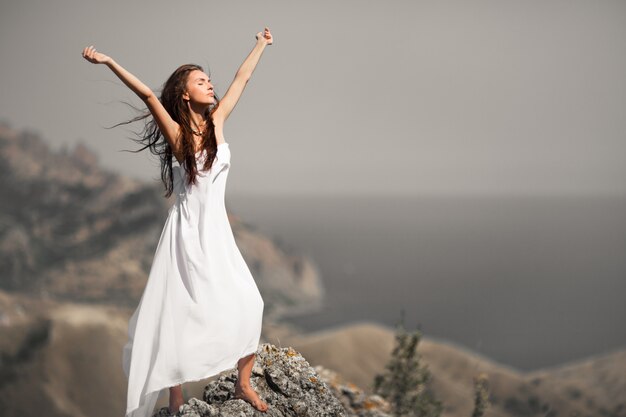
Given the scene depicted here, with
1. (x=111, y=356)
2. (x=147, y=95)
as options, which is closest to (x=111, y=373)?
(x=111, y=356)

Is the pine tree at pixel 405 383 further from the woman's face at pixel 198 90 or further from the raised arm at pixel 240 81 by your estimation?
the woman's face at pixel 198 90

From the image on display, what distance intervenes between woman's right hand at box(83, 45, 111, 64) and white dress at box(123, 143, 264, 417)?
4.00ft

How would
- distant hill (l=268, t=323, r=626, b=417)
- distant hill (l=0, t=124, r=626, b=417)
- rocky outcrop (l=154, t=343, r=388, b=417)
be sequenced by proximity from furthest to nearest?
distant hill (l=268, t=323, r=626, b=417), distant hill (l=0, t=124, r=626, b=417), rocky outcrop (l=154, t=343, r=388, b=417)

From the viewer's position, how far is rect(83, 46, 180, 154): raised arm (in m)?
6.53

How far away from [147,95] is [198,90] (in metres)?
0.55

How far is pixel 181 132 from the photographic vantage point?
22.9 ft

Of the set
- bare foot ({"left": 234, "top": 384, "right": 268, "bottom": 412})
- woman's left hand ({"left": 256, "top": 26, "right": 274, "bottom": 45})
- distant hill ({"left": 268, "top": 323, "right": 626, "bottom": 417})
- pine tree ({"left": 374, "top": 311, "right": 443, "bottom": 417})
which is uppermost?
distant hill ({"left": 268, "top": 323, "right": 626, "bottom": 417})

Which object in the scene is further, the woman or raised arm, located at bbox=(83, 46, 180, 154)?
the woman

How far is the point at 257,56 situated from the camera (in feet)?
24.6

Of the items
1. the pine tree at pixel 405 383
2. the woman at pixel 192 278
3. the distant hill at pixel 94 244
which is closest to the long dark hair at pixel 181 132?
the woman at pixel 192 278

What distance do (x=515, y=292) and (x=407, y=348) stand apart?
16128cm

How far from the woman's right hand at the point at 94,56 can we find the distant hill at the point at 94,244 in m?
117

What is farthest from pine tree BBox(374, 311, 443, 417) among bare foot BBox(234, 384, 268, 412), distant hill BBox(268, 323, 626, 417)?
bare foot BBox(234, 384, 268, 412)

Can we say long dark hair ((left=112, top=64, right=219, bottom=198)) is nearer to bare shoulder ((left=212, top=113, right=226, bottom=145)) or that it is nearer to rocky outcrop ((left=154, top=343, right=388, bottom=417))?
bare shoulder ((left=212, top=113, right=226, bottom=145))
